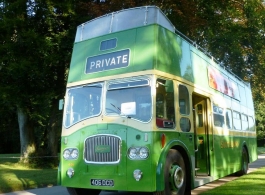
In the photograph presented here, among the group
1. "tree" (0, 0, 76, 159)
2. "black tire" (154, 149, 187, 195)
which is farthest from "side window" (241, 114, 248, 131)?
"tree" (0, 0, 76, 159)

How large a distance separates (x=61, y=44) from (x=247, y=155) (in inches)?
374

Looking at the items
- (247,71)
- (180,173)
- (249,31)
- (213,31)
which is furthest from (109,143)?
(247,71)

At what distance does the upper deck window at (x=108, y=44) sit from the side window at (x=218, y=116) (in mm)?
4006

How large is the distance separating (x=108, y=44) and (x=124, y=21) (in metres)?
0.73

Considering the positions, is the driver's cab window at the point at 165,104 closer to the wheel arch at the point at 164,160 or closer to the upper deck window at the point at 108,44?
the wheel arch at the point at 164,160

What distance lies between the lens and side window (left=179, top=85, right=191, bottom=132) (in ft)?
28.2

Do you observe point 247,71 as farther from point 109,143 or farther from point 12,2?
point 109,143

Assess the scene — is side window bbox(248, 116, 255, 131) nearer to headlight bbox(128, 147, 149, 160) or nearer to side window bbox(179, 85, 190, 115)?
side window bbox(179, 85, 190, 115)

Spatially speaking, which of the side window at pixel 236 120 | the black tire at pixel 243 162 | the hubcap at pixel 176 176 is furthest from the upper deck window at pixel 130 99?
the black tire at pixel 243 162

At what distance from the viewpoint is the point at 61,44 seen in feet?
54.1

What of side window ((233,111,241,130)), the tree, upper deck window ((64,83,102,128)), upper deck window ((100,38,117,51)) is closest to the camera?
upper deck window ((64,83,102,128))

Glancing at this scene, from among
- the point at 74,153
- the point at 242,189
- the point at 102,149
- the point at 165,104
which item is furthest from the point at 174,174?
the point at 242,189

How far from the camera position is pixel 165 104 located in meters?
8.01

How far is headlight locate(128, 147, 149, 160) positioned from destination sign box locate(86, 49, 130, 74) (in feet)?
6.50
